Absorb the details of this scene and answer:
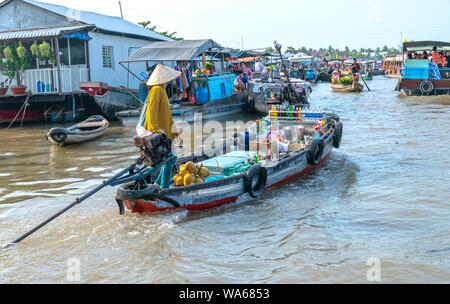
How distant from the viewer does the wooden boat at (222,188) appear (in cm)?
561

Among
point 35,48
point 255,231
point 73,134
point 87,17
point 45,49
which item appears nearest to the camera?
point 255,231

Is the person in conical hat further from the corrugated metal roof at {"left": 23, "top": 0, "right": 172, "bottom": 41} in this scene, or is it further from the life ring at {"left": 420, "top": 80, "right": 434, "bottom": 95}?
the life ring at {"left": 420, "top": 80, "right": 434, "bottom": 95}

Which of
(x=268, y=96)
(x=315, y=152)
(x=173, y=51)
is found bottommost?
(x=315, y=152)

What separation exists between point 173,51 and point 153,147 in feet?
34.4

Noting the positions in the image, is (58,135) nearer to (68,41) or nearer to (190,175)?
(68,41)

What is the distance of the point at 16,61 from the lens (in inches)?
628

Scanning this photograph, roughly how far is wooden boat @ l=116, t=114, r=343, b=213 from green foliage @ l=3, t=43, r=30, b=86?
11.0m

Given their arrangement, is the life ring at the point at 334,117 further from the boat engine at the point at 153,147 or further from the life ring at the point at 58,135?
the life ring at the point at 58,135

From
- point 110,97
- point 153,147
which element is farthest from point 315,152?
point 110,97

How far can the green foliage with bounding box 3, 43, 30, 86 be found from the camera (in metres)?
15.7

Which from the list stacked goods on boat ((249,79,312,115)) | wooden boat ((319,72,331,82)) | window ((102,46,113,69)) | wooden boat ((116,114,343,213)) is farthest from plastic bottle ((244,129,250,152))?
wooden boat ((319,72,331,82))

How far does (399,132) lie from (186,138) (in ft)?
20.8

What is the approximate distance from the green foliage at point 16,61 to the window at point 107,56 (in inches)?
121

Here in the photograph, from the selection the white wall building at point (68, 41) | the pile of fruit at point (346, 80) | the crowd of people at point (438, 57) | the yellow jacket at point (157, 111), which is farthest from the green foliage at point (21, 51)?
the pile of fruit at point (346, 80)
